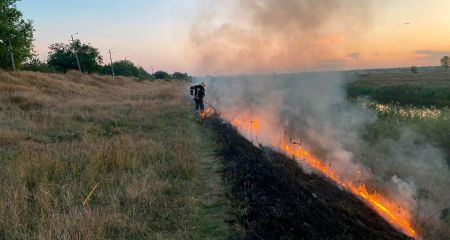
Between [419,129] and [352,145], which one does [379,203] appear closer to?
[352,145]

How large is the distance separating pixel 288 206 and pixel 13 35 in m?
37.5

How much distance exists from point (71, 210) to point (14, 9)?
120 ft

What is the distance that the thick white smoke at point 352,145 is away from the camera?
1041cm

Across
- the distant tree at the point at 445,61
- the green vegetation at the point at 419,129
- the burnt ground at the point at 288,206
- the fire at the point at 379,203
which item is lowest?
the fire at the point at 379,203

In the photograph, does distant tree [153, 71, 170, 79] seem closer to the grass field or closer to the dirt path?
the grass field

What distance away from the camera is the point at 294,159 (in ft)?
38.8

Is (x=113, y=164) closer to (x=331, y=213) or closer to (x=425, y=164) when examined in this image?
(x=331, y=213)

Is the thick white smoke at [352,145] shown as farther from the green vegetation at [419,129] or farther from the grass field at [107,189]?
the grass field at [107,189]

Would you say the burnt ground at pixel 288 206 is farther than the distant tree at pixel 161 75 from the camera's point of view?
No

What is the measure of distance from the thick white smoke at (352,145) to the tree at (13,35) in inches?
973

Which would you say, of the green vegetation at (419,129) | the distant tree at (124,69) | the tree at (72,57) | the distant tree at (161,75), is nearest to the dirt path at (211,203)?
the green vegetation at (419,129)

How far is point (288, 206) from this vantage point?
6.73 meters

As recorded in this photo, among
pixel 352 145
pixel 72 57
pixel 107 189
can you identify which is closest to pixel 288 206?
pixel 107 189

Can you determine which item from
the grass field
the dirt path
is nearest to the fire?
the dirt path
